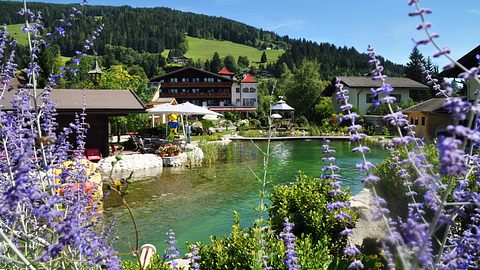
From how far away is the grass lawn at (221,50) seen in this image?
152363 mm

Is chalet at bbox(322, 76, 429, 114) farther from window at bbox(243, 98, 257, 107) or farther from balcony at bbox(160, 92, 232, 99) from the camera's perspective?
window at bbox(243, 98, 257, 107)

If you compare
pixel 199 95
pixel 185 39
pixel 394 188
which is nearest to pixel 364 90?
pixel 199 95

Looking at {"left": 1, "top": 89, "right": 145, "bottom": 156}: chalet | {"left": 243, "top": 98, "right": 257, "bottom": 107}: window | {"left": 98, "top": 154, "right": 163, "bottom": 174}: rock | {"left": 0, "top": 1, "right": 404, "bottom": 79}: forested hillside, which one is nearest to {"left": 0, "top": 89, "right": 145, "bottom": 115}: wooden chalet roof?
{"left": 1, "top": 89, "right": 145, "bottom": 156}: chalet

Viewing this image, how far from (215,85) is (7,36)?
2647 inches

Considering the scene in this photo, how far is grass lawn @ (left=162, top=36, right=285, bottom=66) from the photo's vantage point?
500ft

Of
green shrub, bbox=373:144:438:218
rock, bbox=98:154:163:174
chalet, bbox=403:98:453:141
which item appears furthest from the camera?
chalet, bbox=403:98:453:141

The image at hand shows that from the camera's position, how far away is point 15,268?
3.33m

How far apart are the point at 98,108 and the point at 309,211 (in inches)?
578

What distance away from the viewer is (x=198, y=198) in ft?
42.0

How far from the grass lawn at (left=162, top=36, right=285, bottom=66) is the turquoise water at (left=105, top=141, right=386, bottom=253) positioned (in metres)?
129

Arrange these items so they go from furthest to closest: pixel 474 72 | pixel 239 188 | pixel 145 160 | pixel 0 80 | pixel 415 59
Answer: pixel 415 59 < pixel 145 160 < pixel 239 188 < pixel 0 80 < pixel 474 72

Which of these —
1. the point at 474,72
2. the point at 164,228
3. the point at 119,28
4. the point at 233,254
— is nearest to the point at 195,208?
the point at 164,228

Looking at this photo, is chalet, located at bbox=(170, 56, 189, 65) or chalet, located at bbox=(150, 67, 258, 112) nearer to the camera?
chalet, located at bbox=(150, 67, 258, 112)

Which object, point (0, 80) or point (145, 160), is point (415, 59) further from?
point (0, 80)
